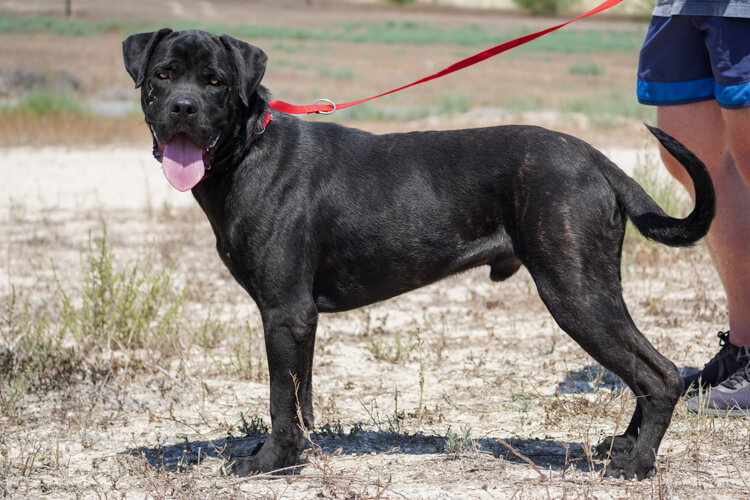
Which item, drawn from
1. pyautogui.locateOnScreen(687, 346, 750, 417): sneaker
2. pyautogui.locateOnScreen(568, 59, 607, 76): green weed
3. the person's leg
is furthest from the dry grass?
pyautogui.locateOnScreen(568, 59, 607, 76): green weed

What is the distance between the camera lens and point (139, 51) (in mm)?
3445

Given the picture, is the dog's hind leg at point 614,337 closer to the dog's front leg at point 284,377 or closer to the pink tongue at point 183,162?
the dog's front leg at point 284,377

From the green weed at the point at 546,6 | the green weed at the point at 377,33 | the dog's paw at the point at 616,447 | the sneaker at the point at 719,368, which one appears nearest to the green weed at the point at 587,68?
the green weed at the point at 377,33

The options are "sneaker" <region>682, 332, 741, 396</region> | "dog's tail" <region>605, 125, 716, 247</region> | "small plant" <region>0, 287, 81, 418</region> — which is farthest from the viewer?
"small plant" <region>0, 287, 81, 418</region>

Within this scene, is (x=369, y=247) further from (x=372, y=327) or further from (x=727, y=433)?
(x=372, y=327)

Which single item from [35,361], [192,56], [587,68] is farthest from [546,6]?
[192,56]

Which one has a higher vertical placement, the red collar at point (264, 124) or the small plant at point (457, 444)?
the red collar at point (264, 124)

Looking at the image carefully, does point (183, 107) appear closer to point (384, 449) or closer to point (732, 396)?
point (384, 449)

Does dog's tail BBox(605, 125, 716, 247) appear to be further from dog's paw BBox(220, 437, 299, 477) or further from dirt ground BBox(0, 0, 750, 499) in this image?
dog's paw BBox(220, 437, 299, 477)

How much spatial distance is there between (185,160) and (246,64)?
48 centimetres

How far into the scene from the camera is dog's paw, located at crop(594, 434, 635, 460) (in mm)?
3371

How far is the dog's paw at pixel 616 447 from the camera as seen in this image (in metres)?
3.37

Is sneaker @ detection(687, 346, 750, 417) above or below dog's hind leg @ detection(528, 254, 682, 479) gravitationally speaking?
below

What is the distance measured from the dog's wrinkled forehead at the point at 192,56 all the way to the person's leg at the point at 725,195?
2.24 m
